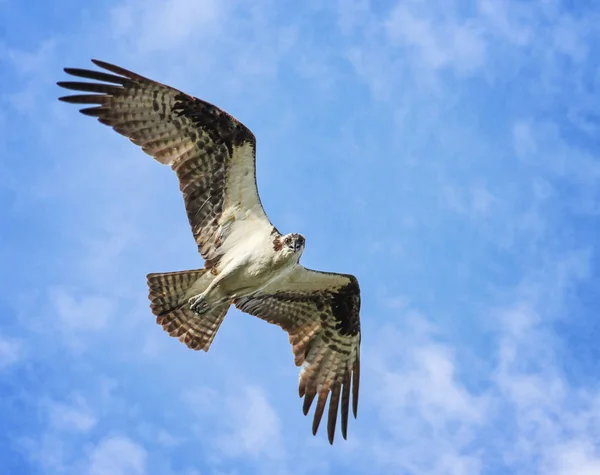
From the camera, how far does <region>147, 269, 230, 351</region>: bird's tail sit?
44.9 feet

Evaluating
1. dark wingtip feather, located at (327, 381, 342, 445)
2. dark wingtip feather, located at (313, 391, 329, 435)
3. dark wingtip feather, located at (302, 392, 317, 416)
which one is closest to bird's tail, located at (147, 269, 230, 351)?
dark wingtip feather, located at (302, 392, 317, 416)

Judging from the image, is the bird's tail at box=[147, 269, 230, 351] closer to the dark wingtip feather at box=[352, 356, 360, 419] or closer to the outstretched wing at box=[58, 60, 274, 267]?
the outstretched wing at box=[58, 60, 274, 267]

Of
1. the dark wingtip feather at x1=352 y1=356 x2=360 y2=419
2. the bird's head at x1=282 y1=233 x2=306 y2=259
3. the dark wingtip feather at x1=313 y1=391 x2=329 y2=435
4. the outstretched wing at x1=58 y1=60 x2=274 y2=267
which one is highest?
the outstretched wing at x1=58 y1=60 x2=274 y2=267

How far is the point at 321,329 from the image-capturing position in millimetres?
14766

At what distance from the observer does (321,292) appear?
1452 centimetres

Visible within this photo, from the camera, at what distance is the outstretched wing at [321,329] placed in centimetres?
1437

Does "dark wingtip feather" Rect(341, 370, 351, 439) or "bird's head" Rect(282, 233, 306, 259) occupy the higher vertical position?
"bird's head" Rect(282, 233, 306, 259)

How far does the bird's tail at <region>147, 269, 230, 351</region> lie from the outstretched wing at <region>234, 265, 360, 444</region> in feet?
1.77

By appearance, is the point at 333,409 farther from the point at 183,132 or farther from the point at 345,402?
the point at 183,132

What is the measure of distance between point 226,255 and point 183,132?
1869 millimetres

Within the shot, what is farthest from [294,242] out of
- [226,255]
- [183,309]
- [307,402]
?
[307,402]

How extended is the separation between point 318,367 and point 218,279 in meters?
2.34

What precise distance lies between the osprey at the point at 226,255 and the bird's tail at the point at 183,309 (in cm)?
1

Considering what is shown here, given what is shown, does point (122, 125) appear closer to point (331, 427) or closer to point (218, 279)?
point (218, 279)
